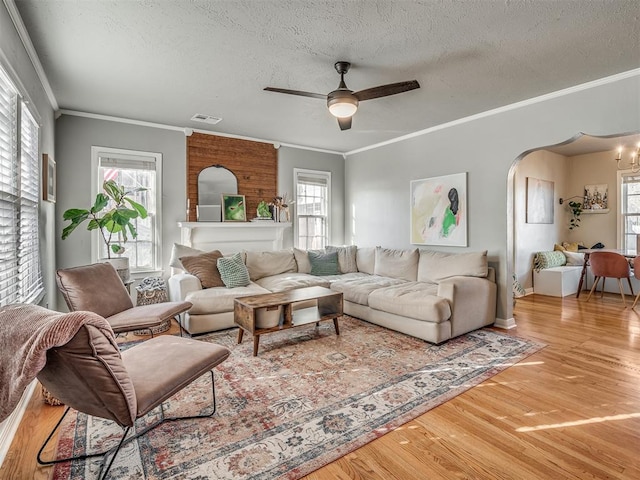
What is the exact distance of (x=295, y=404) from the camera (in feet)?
7.59

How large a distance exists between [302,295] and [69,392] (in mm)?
2271

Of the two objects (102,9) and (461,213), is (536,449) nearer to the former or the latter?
(461,213)

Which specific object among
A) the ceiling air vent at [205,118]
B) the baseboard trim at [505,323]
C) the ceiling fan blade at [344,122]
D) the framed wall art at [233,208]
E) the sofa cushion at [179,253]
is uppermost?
the ceiling air vent at [205,118]

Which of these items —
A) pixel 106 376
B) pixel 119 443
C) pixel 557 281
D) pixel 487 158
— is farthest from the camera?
pixel 557 281

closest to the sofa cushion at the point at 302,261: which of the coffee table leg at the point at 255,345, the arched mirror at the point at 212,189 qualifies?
the arched mirror at the point at 212,189

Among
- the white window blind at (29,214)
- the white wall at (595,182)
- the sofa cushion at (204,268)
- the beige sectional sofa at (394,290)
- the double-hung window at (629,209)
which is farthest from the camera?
the white wall at (595,182)

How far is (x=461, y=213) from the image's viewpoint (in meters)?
4.46

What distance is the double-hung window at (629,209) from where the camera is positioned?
6.05 meters

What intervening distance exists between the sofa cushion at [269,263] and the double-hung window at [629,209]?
5930mm

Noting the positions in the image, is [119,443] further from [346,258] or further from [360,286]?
[346,258]

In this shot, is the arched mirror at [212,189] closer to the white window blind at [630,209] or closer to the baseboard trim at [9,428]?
the baseboard trim at [9,428]

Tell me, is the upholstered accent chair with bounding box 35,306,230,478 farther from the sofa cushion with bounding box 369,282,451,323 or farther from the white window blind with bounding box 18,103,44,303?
the sofa cushion with bounding box 369,282,451,323

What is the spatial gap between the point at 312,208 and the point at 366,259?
4.61 ft

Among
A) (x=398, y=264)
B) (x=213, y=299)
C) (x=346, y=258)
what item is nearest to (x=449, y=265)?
(x=398, y=264)
